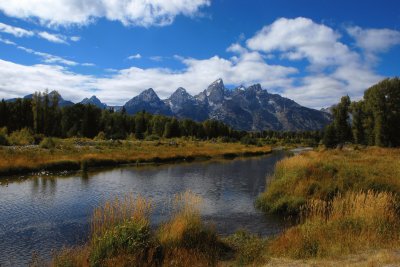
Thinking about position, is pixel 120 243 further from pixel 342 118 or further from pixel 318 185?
pixel 342 118

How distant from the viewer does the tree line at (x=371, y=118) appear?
254 feet

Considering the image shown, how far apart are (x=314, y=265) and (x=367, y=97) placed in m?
86.5

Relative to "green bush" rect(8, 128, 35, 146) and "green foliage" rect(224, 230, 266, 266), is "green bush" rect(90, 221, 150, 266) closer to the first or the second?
"green foliage" rect(224, 230, 266, 266)

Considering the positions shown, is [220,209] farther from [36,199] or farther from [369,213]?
[36,199]

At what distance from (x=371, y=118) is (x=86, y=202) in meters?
76.4

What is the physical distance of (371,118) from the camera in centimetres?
8625

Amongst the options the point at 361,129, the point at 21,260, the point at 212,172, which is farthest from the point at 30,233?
the point at 361,129

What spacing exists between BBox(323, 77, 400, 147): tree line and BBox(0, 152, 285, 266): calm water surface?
46125 millimetres

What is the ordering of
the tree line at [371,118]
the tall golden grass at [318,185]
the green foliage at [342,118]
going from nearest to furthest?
the tall golden grass at [318,185] < the tree line at [371,118] < the green foliage at [342,118]

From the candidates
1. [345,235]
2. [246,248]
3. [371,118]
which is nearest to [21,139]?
[246,248]

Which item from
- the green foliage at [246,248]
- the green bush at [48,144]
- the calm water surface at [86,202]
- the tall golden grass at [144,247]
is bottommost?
the calm water surface at [86,202]

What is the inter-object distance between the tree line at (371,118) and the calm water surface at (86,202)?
151 feet

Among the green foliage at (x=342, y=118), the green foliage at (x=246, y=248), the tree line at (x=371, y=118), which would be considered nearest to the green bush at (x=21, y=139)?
the green foliage at (x=246, y=248)

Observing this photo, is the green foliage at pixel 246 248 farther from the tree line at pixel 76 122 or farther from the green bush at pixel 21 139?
the tree line at pixel 76 122
